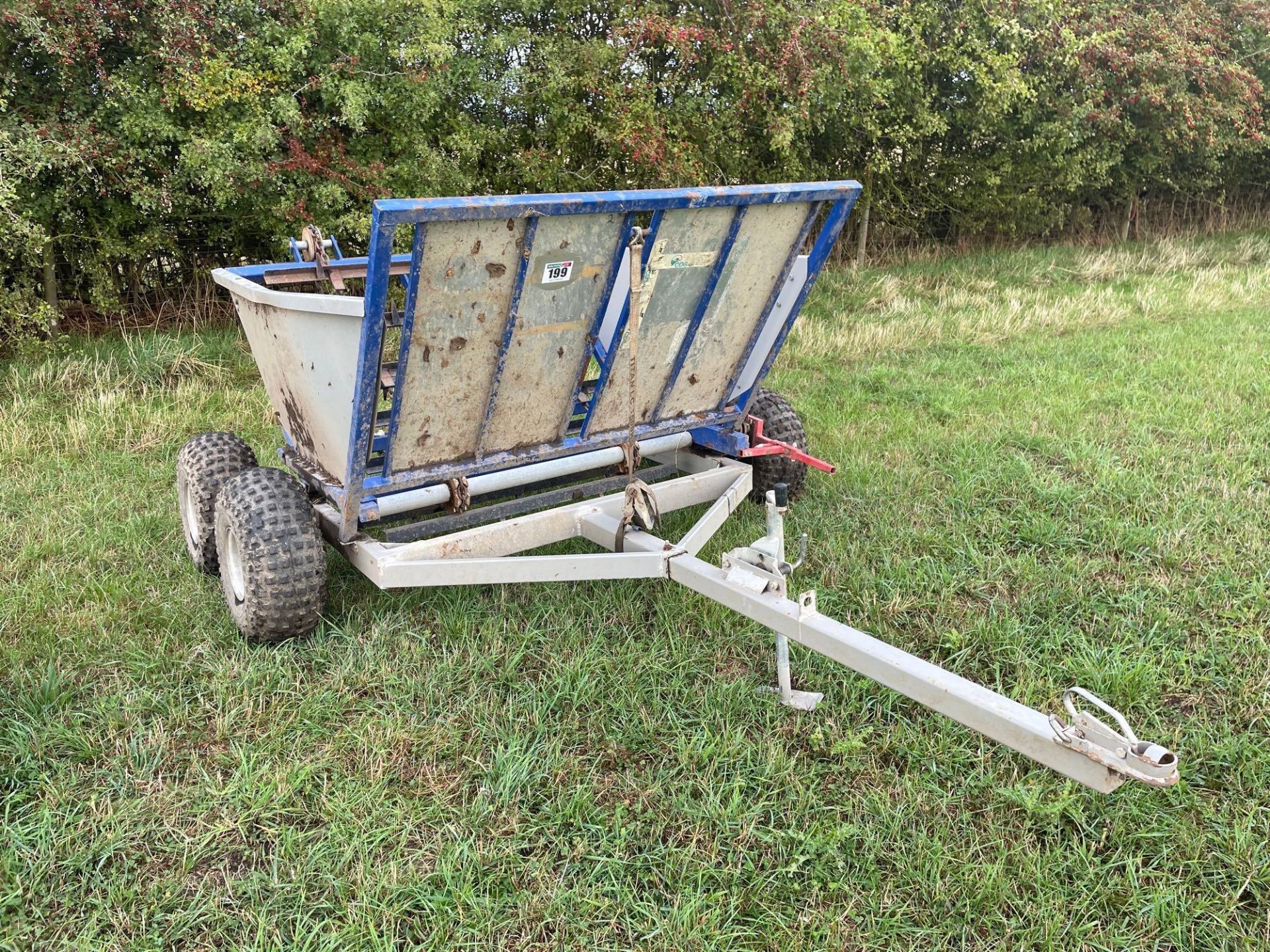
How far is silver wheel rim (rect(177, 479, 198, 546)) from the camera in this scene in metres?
4.35

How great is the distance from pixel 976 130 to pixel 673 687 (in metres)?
13.7

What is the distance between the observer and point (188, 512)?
4477 mm

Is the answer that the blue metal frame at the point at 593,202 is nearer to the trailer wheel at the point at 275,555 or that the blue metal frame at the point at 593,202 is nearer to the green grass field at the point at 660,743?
the trailer wheel at the point at 275,555

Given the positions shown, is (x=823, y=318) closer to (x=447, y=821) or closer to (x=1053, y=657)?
(x=1053, y=657)

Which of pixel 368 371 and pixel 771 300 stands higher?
pixel 771 300

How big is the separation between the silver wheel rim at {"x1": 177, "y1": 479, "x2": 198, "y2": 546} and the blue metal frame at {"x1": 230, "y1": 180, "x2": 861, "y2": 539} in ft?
2.87

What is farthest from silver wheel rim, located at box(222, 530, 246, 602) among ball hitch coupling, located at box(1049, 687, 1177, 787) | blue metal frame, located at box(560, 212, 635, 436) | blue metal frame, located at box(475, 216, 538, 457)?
ball hitch coupling, located at box(1049, 687, 1177, 787)

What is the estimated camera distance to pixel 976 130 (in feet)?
47.7

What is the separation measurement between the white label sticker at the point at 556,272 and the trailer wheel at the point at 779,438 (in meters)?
1.76

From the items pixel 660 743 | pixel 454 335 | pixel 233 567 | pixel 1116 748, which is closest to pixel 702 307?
pixel 454 335

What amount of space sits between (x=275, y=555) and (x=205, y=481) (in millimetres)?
991

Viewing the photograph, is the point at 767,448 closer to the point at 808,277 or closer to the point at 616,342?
the point at 808,277

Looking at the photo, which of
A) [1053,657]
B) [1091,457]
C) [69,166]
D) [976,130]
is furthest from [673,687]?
[976,130]

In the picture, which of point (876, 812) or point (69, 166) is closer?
point (876, 812)
